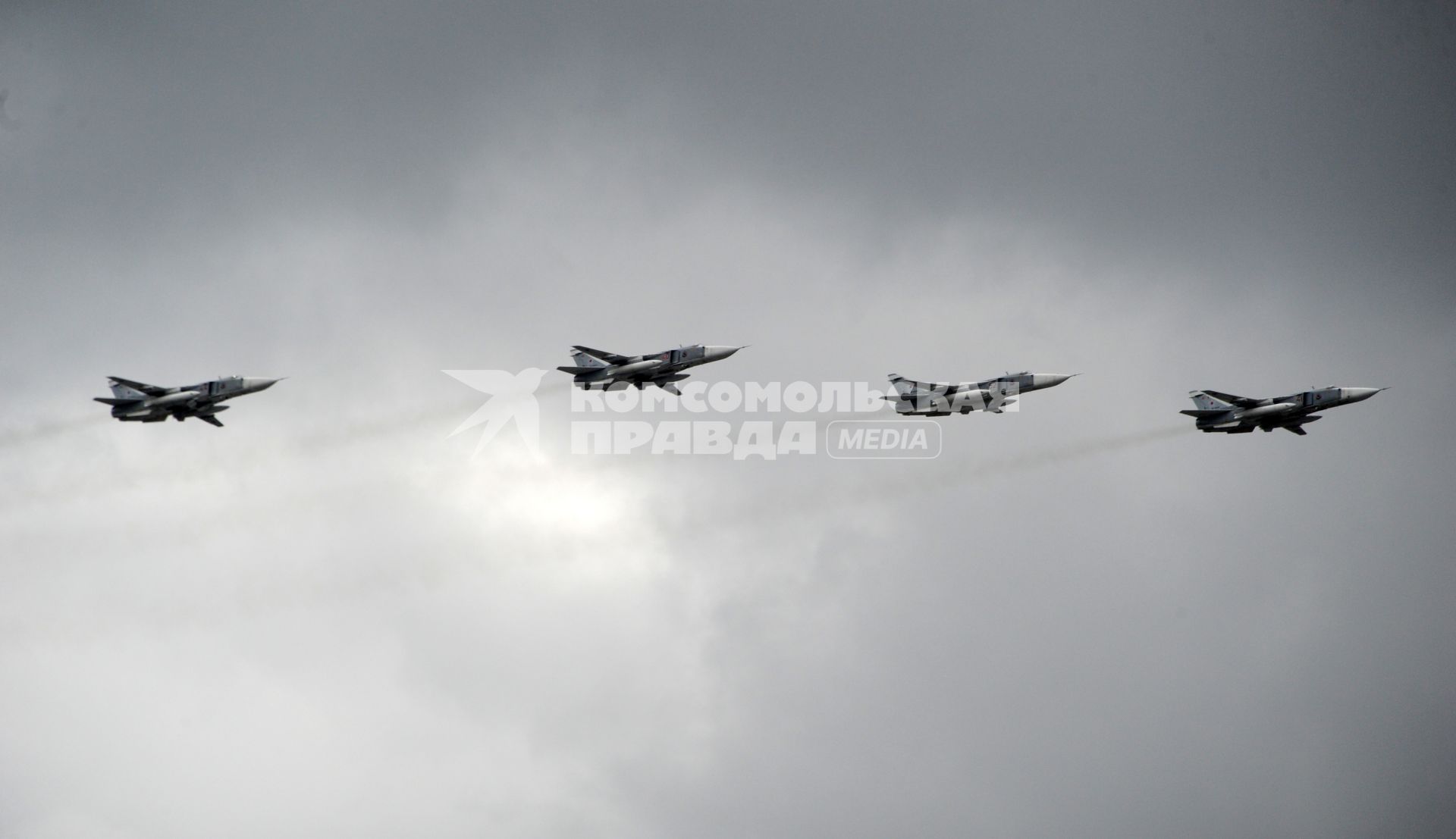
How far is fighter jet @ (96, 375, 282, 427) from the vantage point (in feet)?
334

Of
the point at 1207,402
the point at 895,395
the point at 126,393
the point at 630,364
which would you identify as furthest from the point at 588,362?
the point at 1207,402

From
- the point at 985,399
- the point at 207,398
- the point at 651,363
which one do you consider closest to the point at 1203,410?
the point at 985,399

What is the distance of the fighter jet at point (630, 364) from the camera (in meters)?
105

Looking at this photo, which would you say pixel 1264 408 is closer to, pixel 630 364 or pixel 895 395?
pixel 895 395

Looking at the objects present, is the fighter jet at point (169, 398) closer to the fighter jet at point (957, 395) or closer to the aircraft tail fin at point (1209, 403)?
the fighter jet at point (957, 395)

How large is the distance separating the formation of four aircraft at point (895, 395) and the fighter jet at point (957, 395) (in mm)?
56

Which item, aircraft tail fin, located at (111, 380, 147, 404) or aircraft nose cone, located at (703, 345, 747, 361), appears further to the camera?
aircraft nose cone, located at (703, 345, 747, 361)

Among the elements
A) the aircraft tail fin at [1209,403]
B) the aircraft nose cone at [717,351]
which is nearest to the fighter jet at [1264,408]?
the aircraft tail fin at [1209,403]

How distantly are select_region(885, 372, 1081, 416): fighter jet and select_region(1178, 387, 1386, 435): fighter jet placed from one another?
40.3ft

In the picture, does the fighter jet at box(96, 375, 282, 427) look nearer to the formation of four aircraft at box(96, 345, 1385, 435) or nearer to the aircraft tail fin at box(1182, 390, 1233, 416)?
the formation of four aircraft at box(96, 345, 1385, 435)

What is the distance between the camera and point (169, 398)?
102 m

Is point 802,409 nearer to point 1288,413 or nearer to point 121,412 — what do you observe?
point 1288,413

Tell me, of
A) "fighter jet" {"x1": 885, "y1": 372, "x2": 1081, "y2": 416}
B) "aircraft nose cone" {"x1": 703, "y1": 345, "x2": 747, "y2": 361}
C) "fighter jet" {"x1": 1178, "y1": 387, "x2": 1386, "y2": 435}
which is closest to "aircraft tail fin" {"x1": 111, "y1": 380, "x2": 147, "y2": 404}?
"aircraft nose cone" {"x1": 703, "y1": 345, "x2": 747, "y2": 361}

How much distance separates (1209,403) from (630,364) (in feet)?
138
